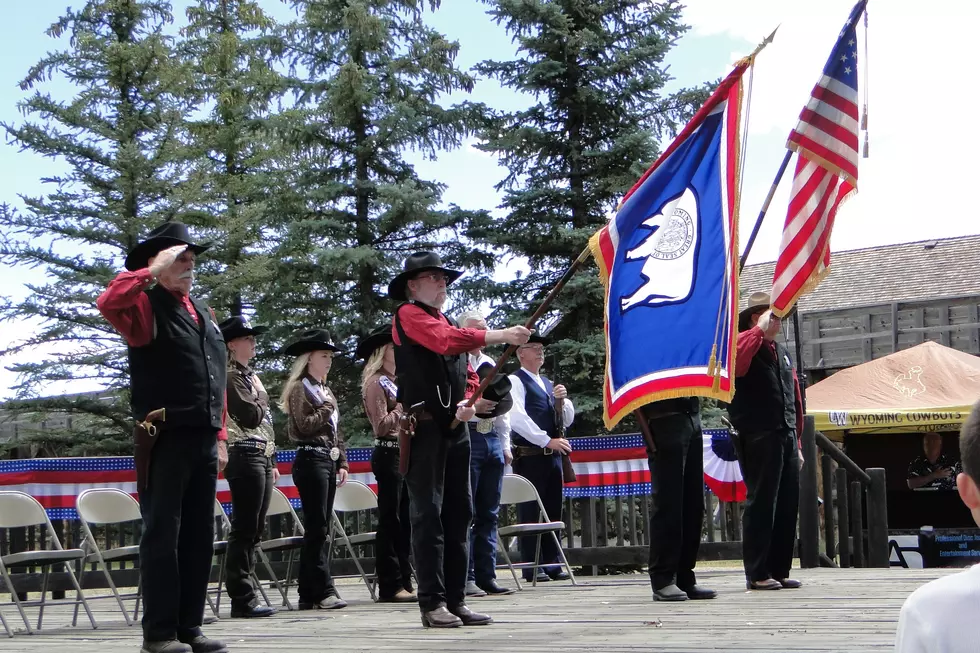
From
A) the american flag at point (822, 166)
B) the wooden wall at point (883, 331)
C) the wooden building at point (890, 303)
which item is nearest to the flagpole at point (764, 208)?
the american flag at point (822, 166)

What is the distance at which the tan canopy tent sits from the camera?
19.8m

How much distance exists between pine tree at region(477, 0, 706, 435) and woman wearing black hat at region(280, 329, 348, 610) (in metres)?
9.62

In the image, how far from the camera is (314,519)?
836cm

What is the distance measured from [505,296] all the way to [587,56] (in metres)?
3.92

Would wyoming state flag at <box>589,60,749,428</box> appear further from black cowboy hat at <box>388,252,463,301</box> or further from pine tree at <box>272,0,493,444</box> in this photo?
pine tree at <box>272,0,493,444</box>

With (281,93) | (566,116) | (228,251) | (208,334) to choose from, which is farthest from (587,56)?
(208,334)

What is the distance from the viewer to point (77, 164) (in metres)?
24.8

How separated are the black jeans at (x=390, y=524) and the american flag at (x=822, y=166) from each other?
3.00m

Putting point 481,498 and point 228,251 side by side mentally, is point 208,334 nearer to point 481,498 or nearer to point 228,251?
point 481,498

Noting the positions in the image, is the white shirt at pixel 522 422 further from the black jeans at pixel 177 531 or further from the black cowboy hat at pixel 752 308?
the black jeans at pixel 177 531

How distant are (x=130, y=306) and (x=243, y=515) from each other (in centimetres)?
295

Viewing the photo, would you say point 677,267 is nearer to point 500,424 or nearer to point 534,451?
point 500,424

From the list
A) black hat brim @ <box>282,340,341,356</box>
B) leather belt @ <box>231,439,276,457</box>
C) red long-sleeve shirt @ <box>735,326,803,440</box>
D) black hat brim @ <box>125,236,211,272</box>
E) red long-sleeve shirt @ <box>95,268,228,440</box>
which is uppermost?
A: black hat brim @ <box>125,236,211,272</box>

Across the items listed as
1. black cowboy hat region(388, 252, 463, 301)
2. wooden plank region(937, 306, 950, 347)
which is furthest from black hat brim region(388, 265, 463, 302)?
wooden plank region(937, 306, 950, 347)
